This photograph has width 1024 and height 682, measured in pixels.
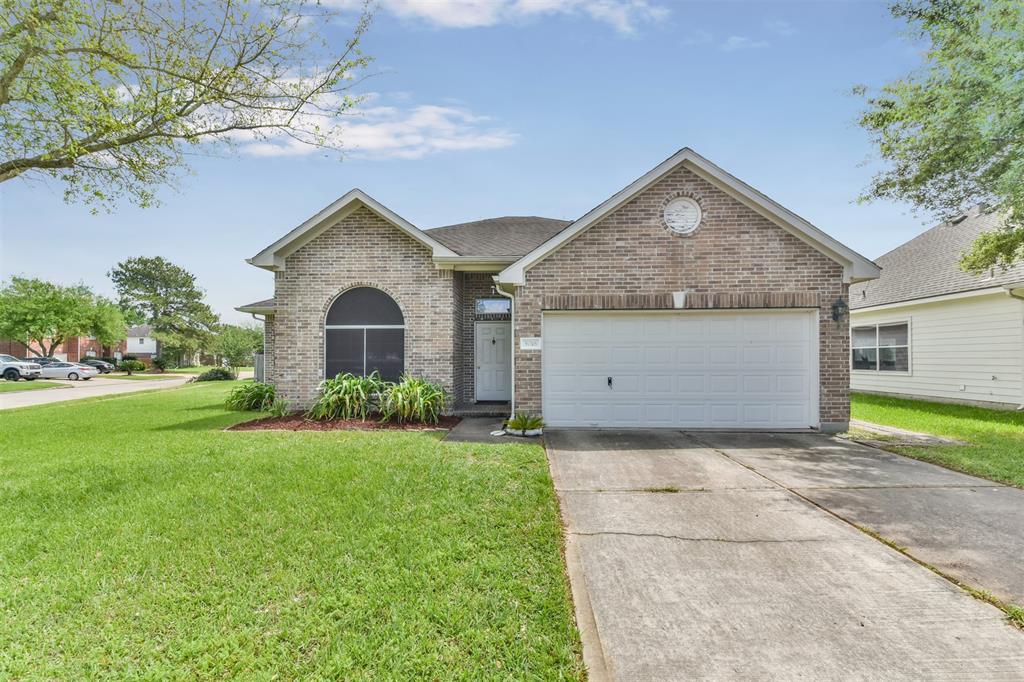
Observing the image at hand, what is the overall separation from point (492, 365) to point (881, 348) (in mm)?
13541

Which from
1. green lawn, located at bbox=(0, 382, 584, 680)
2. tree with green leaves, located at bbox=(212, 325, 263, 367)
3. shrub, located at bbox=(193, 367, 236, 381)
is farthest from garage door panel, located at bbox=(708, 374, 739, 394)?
tree with green leaves, located at bbox=(212, 325, 263, 367)

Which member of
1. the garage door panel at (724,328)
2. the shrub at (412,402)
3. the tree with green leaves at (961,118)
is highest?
the tree with green leaves at (961,118)

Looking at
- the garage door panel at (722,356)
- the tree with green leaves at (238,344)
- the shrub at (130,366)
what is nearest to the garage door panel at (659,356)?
the garage door panel at (722,356)

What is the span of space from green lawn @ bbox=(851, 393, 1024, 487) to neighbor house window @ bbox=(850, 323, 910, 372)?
4.15 ft

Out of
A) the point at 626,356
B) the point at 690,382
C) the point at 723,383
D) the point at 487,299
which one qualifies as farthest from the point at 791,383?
the point at 487,299

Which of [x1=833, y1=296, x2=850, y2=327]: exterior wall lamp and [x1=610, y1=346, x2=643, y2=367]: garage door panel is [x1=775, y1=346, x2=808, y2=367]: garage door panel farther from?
[x1=610, y1=346, x2=643, y2=367]: garage door panel

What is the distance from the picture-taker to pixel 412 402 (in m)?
10.1

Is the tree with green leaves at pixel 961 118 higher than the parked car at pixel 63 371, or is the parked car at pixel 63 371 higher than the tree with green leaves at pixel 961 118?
the tree with green leaves at pixel 961 118

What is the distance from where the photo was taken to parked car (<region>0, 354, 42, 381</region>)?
29.2 metres

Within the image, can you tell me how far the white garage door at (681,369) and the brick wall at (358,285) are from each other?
2.78 meters

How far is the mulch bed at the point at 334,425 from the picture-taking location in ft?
31.6

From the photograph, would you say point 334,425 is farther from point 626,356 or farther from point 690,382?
point 690,382

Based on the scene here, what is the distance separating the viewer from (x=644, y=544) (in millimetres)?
4152

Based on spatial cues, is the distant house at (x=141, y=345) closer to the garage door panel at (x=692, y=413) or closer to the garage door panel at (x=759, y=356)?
the garage door panel at (x=692, y=413)
